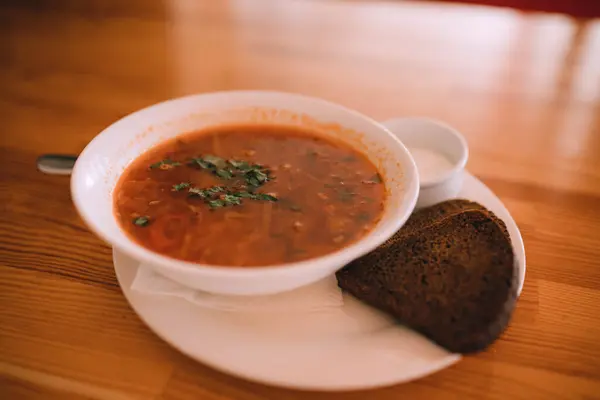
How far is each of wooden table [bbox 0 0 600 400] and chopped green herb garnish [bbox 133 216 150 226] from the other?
0.20 meters

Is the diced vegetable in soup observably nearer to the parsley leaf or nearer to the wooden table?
the parsley leaf

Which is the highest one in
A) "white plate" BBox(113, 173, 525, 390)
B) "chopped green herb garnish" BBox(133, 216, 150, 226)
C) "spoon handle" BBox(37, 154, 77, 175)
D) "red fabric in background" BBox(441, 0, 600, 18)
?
"red fabric in background" BBox(441, 0, 600, 18)

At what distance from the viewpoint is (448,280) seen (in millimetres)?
1413

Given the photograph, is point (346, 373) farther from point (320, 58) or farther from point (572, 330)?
point (320, 58)

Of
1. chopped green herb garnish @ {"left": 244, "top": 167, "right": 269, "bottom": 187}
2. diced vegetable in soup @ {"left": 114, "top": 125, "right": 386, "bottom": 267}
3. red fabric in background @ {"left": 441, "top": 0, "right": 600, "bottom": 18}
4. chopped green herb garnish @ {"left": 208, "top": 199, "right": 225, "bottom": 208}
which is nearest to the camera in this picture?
diced vegetable in soup @ {"left": 114, "top": 125, "right": 386, "bottom": 267}

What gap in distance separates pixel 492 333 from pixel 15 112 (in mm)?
2158

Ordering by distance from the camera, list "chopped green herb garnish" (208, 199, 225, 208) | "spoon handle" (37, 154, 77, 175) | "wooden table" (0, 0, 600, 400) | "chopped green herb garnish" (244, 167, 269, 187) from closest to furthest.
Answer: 1. "wooden table" (0, 0, 600, 400)
2. "chopped green herb garnish" (208, 199, 225, 208)
3. "chopped green herb garnish" (244, 167, 269, 187)
4. "spoon handle" (37, 154, 77, 175)

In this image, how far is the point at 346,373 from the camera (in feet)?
4.17

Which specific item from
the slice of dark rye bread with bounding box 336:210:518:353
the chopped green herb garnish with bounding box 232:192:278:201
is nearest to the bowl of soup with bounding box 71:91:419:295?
the chopped green herb garnish with bounding box 232:192:278:201

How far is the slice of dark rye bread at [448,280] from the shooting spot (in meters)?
1.32

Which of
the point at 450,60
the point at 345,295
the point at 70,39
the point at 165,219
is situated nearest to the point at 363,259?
the point at 345,295

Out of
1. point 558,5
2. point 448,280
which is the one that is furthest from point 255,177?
point 558,5

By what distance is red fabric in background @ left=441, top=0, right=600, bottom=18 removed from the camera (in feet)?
14.1

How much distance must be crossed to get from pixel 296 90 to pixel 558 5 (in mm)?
2740
